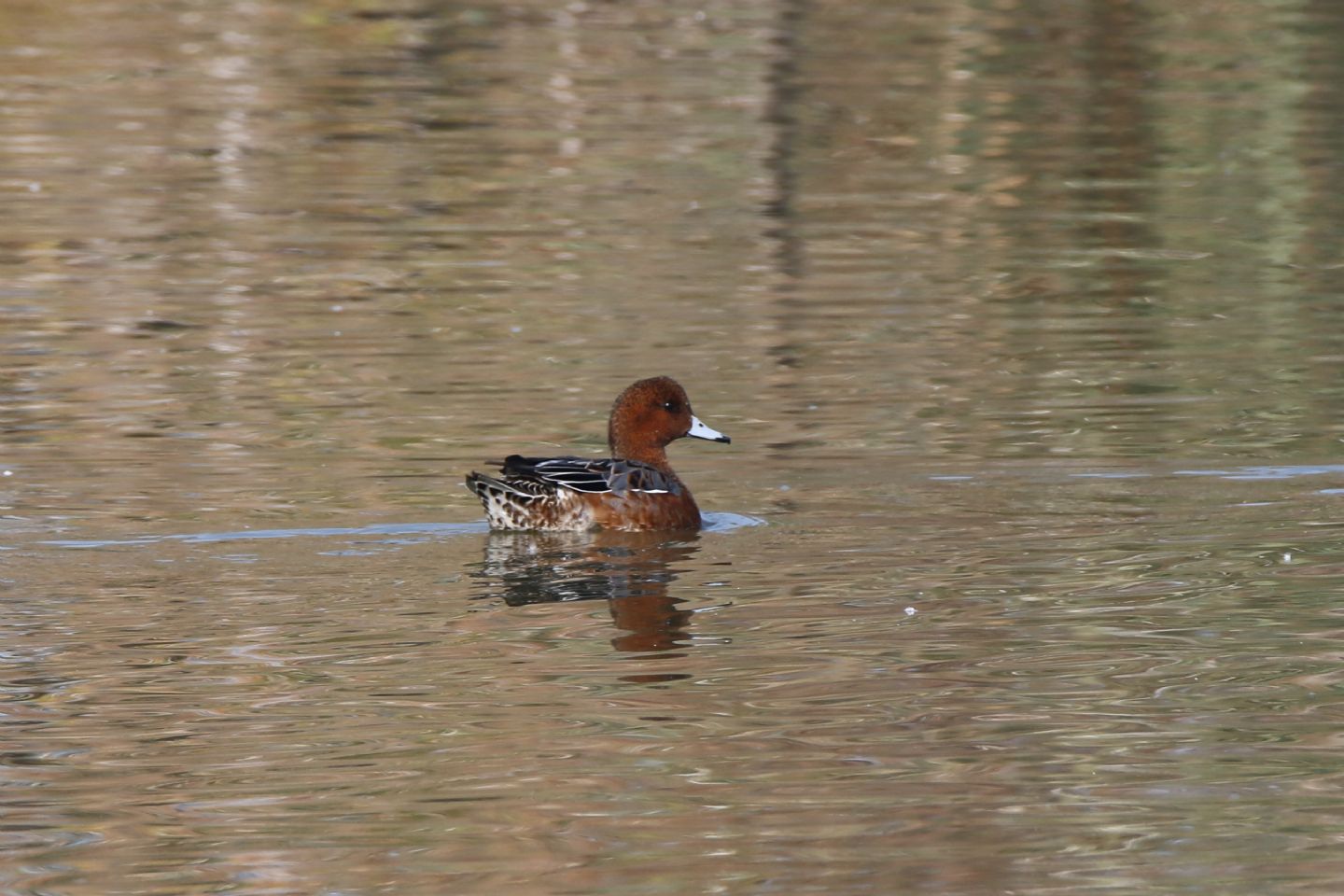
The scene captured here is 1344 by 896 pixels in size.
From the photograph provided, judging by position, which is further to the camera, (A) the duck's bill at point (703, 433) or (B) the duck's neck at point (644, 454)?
(B) the duck's neck at point (644, 454)

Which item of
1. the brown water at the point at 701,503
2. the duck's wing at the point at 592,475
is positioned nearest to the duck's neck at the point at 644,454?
the brown water at the point at 701,503

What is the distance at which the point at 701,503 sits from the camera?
10953mm

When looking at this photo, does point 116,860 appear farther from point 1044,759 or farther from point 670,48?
point 670,48

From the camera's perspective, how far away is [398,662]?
793cm

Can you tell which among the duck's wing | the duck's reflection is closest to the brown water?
the duck's reflection

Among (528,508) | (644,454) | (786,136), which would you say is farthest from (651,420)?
(786,136)

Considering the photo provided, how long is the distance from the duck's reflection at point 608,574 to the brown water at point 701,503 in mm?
34

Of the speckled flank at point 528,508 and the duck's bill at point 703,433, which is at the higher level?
the duck's bill at point 703,433

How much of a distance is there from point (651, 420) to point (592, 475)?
0.93m

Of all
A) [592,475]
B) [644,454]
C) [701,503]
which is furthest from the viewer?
Answer: [644,454]

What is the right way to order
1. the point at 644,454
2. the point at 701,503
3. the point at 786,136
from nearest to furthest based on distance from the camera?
the point at 701,503
the point at 644,454
the point at 786,136

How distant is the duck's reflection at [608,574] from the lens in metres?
8.55

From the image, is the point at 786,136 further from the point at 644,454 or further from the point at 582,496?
the point at 582,496

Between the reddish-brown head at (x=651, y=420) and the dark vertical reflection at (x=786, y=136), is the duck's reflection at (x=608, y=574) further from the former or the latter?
the dark vertical reflection at (x=786, y=136)
